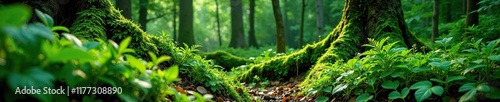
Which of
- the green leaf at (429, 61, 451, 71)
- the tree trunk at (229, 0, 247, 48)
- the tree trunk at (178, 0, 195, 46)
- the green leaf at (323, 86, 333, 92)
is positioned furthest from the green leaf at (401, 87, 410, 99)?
the tree trunk at (229, 0, 247, 48)

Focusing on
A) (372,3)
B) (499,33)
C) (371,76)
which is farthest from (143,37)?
(499,33)

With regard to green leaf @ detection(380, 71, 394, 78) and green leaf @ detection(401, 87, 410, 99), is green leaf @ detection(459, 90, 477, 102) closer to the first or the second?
green leaf @ detection(401, 87, 410, 99)

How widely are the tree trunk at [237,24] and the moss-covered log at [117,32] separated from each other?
14491mm

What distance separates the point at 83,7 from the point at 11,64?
2.33m

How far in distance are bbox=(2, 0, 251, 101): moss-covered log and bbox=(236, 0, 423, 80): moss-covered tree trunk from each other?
5.45ft

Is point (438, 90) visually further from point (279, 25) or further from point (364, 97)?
point (279, 25)

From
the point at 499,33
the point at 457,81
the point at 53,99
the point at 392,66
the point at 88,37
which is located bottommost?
the point at 53,99

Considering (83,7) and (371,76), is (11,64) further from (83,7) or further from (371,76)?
(371,76)

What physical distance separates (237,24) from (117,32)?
603 inches

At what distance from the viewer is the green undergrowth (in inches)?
101

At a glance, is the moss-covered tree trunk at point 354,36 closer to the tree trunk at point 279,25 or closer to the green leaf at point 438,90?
the green leaf at point 438,90

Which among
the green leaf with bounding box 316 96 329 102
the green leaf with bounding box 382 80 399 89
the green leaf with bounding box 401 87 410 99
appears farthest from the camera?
the green leaf with bounding box 316 96 329 102

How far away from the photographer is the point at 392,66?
3041mm

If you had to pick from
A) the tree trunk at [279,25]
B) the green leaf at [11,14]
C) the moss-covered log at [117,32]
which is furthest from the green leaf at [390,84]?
the tree trunk at [279,25]
